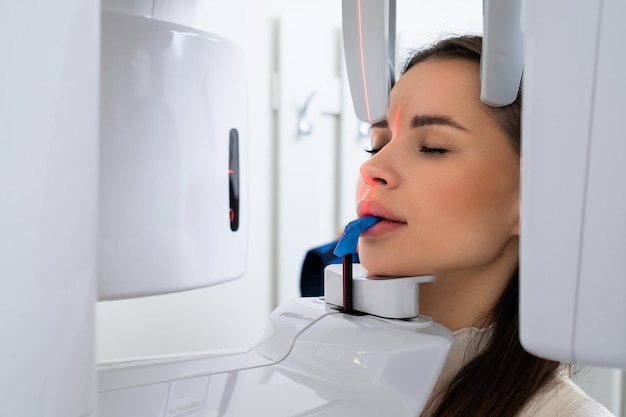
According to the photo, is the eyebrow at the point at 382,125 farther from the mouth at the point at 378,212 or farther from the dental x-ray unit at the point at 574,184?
the dental x-ray unit at the point at 574,184

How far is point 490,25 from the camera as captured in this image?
1.63ft

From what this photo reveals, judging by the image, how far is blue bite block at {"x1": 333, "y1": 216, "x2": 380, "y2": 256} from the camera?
65cm

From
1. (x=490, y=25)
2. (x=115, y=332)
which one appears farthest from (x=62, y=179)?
(x=115, y=332)

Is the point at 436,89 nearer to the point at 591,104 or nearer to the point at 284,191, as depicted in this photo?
the point at 591,104

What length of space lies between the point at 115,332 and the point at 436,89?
1.33 metres

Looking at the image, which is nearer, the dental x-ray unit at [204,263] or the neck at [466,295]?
the dental x-ray unit at [204,263]

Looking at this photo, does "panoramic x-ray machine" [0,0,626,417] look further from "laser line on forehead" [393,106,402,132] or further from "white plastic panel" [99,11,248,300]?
"laser line on forehead" [393,106,402,132]

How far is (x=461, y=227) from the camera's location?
766 mm

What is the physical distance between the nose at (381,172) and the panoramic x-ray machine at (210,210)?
0.12 metres

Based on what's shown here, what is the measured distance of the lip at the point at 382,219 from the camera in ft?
2.42

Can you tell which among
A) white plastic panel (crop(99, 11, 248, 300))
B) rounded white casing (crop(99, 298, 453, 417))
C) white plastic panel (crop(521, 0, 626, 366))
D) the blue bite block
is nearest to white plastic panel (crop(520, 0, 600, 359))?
white plastic panel (crop(521, 0, 626, 366))

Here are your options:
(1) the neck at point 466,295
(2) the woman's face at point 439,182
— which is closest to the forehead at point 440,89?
(2) the woman's face at point 439,182

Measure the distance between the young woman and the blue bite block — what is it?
0.06 ft

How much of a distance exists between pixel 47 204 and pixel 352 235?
16.8 inches
